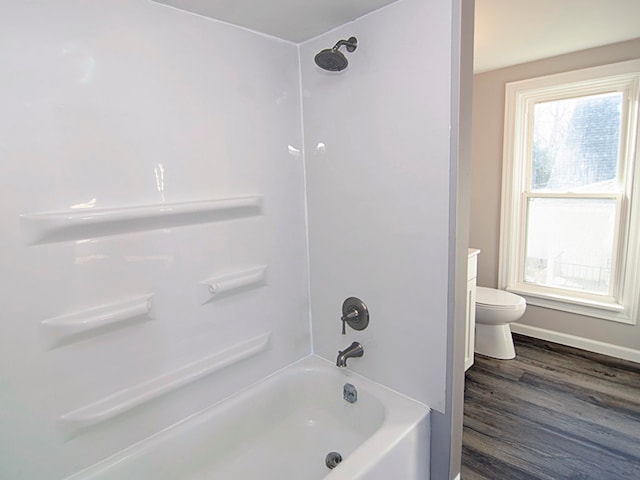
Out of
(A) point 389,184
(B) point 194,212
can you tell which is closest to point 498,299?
(A) point 389,184

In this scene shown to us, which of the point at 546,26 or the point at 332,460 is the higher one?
the point at 546,26

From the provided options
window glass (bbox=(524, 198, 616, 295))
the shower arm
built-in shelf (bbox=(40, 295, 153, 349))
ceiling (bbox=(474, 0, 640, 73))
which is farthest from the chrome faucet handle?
window glass (bbox=(524, 198, 616, 295))

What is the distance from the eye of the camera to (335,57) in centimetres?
145

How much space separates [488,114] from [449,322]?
236 centimetres

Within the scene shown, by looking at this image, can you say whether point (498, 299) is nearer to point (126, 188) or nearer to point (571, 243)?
point (571, 243)

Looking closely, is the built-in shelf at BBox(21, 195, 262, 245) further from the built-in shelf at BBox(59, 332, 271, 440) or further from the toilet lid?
the toilet lid

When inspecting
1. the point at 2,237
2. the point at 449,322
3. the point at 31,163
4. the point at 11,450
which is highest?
the point at 31,163

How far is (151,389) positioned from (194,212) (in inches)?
26.7

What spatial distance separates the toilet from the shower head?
206cm

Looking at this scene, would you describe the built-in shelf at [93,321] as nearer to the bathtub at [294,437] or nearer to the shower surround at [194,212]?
the shower surround at [194,212]

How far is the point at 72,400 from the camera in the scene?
1197 millimetres

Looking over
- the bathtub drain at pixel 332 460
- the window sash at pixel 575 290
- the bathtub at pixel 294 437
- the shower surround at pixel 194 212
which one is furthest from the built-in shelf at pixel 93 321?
the window sash at pixel 575 290

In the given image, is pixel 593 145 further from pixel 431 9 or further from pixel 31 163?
pixel 31 163

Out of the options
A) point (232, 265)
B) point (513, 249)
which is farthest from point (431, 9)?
point (513, 249)
